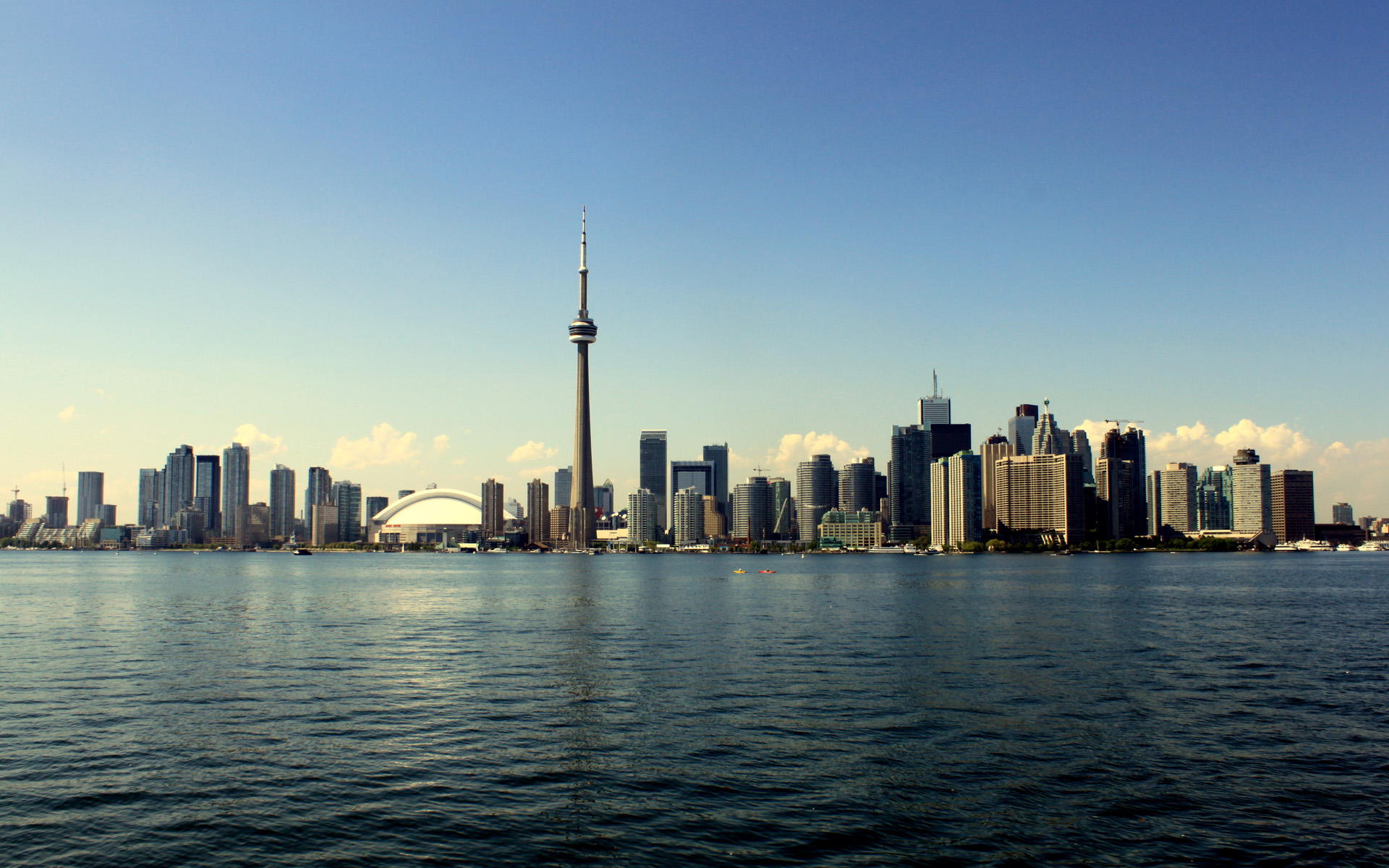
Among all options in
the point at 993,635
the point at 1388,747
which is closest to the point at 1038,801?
the point at 1388,747

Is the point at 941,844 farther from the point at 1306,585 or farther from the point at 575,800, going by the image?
the point at 1306,585

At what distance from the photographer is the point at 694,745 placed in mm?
35594

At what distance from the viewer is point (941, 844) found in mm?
25500

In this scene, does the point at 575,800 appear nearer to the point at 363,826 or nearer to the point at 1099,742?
the point at 363,826

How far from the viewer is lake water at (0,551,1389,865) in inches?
1014

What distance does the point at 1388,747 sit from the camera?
36.2 meters

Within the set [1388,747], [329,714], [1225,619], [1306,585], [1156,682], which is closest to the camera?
[1388,747]

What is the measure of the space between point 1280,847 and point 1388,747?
15784 mm

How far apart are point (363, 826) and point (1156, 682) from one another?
42.7 meters

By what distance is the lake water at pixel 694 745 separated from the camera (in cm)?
2577

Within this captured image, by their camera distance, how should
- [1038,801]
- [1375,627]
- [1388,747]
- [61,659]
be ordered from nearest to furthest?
[1038,801]
[1388,747]
[61,659]
[1375,627]

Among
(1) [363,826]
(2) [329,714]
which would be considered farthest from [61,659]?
(1) [363,826]

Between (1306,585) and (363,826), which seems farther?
(1306,585)

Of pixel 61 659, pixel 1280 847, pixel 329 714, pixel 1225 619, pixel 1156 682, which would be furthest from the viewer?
pixel 1225 619
